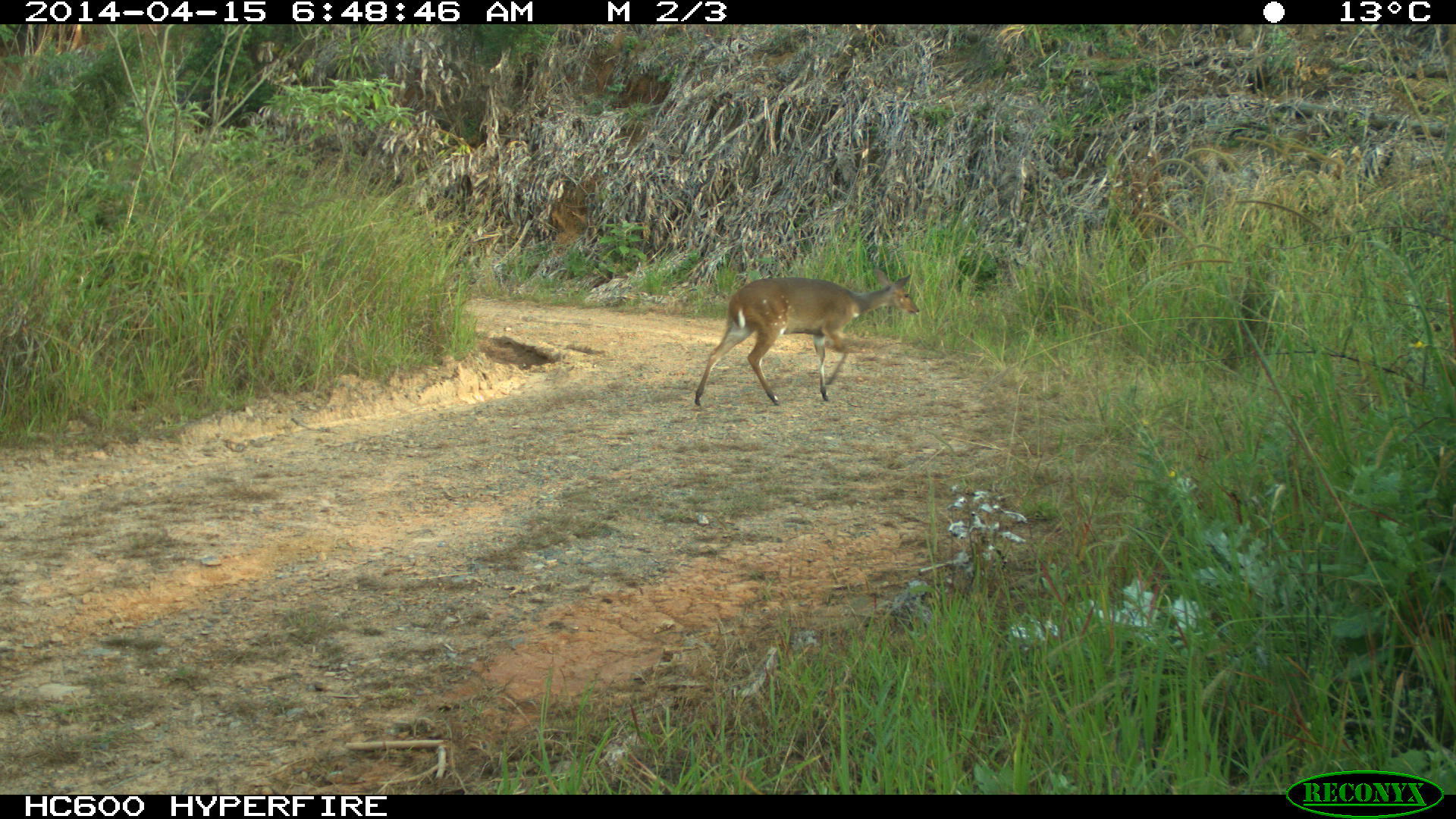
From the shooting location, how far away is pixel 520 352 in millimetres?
9336

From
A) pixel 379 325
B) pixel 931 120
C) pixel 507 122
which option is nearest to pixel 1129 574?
pixel 379 325

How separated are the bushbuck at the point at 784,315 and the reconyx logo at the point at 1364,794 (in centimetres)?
542

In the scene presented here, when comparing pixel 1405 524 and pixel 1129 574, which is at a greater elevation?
pixel 1405 524

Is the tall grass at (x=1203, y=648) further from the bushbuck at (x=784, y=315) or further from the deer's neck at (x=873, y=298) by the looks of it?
the deer's neck at (x=873, y=298)

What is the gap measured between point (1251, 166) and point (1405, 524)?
23.6 ft

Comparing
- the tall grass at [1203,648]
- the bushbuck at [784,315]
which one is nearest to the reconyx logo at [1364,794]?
the tall grass at [1203,648]

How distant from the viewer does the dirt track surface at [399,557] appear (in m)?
3.23

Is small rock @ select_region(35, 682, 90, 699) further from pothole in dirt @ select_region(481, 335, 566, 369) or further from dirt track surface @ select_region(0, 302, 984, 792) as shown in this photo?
pothole in dirt @ select_region(481, 335, 566, 369)

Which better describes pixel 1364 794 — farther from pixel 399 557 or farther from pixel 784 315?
pixel 784 315

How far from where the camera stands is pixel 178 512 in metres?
5.11

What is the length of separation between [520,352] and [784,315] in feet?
8.02

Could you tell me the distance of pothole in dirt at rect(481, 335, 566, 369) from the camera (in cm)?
902

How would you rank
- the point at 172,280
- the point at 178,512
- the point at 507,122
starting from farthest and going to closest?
the point at 507,122 → the point at 172,280 → the point at 178,512

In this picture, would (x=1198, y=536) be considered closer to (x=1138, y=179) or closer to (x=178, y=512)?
(x=178, y=512)
